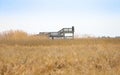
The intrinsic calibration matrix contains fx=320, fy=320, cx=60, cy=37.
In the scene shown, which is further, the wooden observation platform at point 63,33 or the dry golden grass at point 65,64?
the wooden observation platform at point 63,33

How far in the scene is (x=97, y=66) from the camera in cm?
1415

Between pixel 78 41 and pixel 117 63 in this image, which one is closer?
pixel 117 63

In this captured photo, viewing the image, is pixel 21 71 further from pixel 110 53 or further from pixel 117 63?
pixel 110 53

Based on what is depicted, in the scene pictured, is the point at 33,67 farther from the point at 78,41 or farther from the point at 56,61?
the point at 78,41

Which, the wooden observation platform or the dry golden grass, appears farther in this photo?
the wooden observation platform

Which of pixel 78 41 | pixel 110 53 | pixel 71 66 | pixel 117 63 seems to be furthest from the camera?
pixel 78 41

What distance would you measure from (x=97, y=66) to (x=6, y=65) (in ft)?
13.3

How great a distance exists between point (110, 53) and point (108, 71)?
4.11 metres

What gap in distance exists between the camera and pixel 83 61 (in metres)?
14.6

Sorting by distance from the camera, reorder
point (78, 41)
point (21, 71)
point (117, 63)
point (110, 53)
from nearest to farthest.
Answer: point (21, 71), point (117, 63), point (110, 53), point (78, 41)

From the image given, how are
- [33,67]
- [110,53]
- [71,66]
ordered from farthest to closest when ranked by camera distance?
[110,53]
[71,66]
[33,67]

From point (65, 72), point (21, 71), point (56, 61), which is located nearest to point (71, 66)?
point (56, 61)

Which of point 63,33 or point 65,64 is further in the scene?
point 63,33

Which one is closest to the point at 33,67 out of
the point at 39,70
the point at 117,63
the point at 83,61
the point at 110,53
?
the point at 39,70
